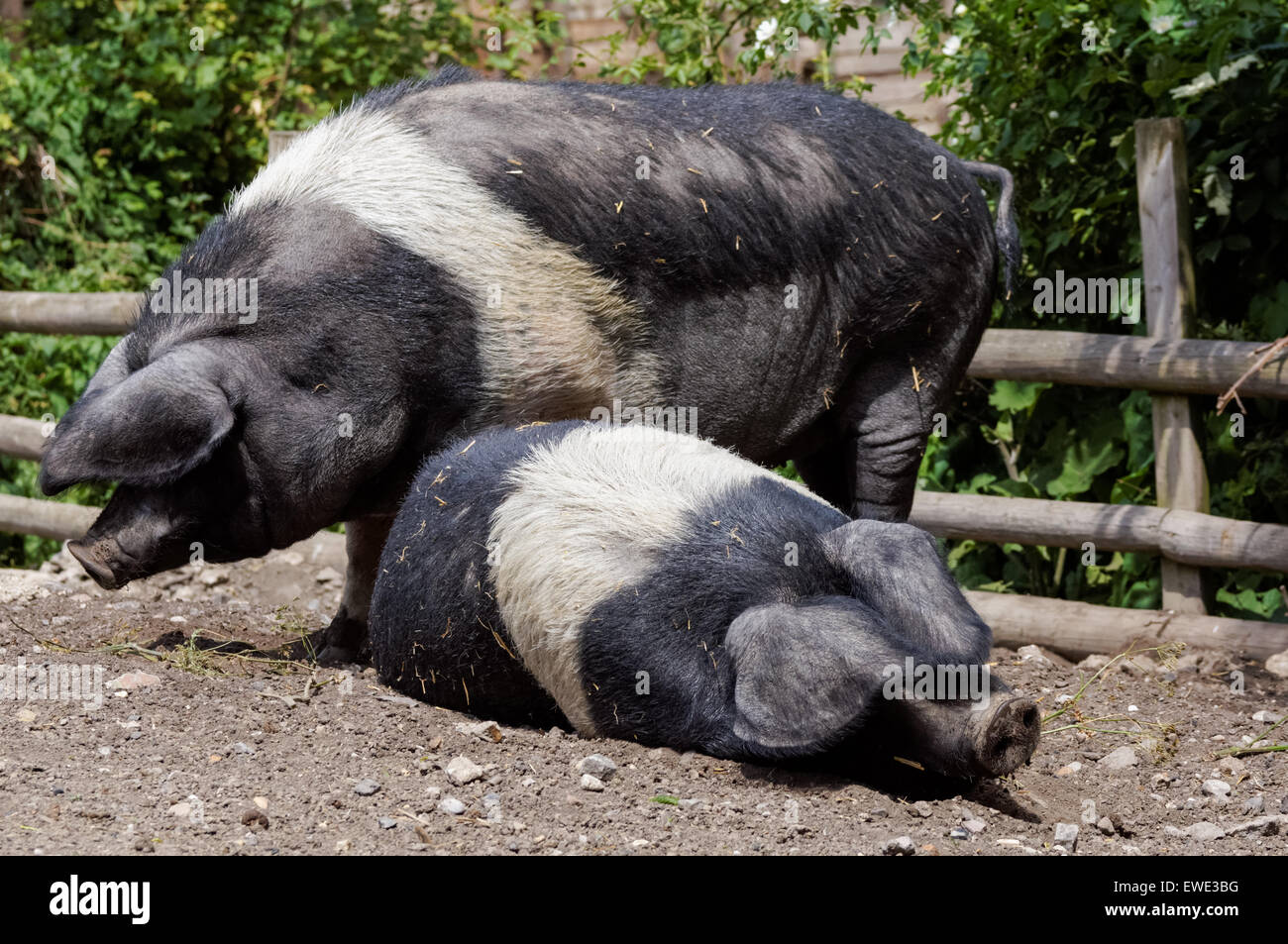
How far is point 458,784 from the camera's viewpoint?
118 inches

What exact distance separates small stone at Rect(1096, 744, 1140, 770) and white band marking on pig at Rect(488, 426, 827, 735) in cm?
101

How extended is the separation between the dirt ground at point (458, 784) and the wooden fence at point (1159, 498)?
80cm

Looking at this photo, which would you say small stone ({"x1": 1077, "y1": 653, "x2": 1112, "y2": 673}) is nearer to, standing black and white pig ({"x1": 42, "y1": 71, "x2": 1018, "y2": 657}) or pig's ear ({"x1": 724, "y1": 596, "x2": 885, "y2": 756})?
standing black and white pig ({"x1": 42, "y1": 71, "x2": 1018, "y2": 657})

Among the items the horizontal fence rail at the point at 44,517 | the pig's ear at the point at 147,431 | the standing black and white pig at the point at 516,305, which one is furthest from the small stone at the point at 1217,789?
the horizontal fence rail at the point at 44,517

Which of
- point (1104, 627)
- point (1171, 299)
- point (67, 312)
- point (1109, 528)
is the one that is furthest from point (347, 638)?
point (1171, 299)

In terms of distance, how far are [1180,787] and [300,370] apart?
2343 mm

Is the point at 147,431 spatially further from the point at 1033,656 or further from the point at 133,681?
the point at 1033,656

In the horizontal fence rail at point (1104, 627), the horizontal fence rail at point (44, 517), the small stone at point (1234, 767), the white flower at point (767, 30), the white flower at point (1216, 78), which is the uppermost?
the white flower at point (767, 30)

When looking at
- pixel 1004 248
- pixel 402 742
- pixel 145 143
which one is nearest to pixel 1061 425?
pixel 1004 248

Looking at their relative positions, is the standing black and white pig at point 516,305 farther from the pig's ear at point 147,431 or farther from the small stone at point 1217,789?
the small stone at point 1217,789

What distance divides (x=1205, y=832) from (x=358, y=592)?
2.39 metres

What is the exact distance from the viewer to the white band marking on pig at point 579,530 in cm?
328

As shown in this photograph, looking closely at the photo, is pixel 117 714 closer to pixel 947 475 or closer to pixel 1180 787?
pixel 1180 787

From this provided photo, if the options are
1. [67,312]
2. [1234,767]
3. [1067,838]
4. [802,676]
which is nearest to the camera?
[1067,838]
